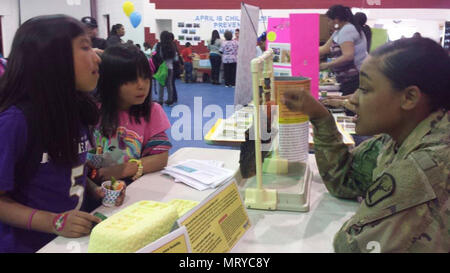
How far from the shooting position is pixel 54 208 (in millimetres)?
1309

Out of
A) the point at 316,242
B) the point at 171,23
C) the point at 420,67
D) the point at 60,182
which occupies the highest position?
the point at 171,23

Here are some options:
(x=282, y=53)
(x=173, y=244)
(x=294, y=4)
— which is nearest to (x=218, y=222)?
(x=173, y=244)

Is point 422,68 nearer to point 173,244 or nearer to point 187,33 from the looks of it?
point 173,244

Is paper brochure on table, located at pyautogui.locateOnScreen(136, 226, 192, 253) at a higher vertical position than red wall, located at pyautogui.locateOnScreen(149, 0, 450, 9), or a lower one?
lower

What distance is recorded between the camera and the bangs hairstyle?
168cm

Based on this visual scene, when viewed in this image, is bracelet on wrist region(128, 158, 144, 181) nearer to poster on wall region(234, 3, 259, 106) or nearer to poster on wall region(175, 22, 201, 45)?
poster on wall region(234, 3, 259, 106)

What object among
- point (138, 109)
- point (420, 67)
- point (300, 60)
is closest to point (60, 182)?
point (138, 109)

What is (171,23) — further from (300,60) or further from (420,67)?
(420,67)

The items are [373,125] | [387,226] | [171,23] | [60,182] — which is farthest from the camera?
[171,23]


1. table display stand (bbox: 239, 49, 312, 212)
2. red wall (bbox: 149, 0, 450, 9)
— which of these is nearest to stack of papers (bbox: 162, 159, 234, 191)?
table display stand (bbox: 239, 49, 312, 212)

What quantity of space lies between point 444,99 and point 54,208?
3.88 ft

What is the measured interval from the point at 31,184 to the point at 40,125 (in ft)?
0.66

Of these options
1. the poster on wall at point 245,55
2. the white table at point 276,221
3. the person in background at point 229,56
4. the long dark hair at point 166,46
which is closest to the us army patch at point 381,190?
the white table at point 276,221

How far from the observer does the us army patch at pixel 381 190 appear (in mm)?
916
